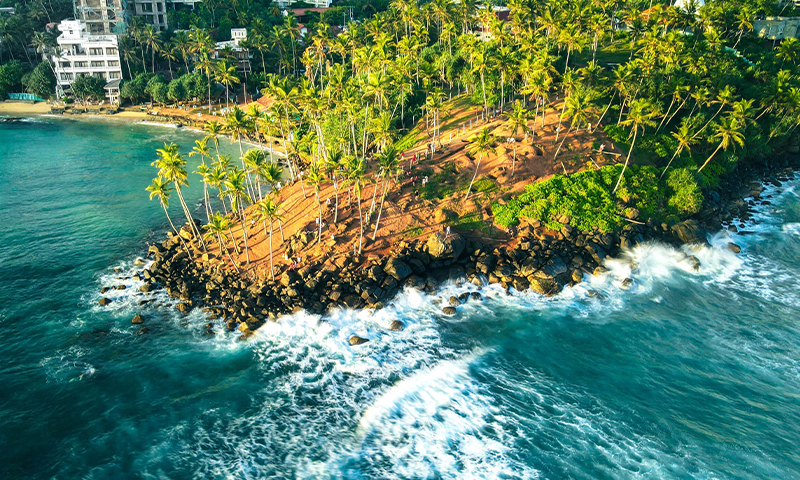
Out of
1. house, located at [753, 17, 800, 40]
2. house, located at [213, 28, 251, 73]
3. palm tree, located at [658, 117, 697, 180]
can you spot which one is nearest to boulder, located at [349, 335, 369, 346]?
palm tree, located at [658, 117, 697, 180]

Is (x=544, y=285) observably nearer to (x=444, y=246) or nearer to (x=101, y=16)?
(x=444, y=246)

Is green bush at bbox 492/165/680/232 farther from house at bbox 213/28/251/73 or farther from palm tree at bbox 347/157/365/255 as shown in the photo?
house at bbox 213/28/251/73

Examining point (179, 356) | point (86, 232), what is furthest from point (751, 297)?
point (86, 232)

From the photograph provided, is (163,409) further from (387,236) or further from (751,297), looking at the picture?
(751,297)

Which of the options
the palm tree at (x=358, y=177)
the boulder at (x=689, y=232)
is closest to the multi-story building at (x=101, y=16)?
the palm tree at (x=358, y=177)

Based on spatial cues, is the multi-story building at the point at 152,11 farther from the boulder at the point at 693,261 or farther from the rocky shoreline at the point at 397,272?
the boulder at the point at 693,261

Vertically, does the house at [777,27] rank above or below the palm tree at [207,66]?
above
